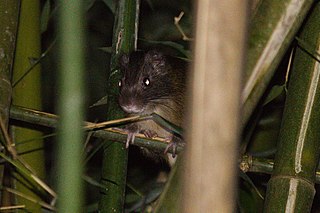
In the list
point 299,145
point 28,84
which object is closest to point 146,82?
point 28,84

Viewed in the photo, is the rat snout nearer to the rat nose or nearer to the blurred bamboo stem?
the rat nose

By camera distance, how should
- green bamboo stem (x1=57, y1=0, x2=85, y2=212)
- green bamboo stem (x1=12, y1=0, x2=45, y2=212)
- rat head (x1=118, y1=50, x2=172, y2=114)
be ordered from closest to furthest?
green bamboo stem (x1=57, y1=0, x2=85, y2=212), green bamboo stem (x1=12, y1=0, x2=45, y2=212), rat head (x1=118, y1=50, x2=172, y2=114)

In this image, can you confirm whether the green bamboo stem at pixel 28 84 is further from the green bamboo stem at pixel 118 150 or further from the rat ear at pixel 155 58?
the rat ear at pixel 155 58

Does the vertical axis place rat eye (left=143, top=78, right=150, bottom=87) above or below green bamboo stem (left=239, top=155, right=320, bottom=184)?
above

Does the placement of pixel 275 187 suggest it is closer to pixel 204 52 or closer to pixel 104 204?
pixel 104 204

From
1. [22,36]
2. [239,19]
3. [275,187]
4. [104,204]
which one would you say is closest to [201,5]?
[239,19]

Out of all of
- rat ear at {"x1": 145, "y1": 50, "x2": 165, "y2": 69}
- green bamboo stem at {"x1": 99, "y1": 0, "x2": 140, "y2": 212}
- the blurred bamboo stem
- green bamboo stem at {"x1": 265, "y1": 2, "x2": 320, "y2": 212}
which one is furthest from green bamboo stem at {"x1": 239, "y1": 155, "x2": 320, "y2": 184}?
rat ear at {"x1": 145, "y1": 50, "x2": 165, "y2": 69}

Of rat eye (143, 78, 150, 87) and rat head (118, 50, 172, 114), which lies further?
rat eye (143, 78, 150, 87)
